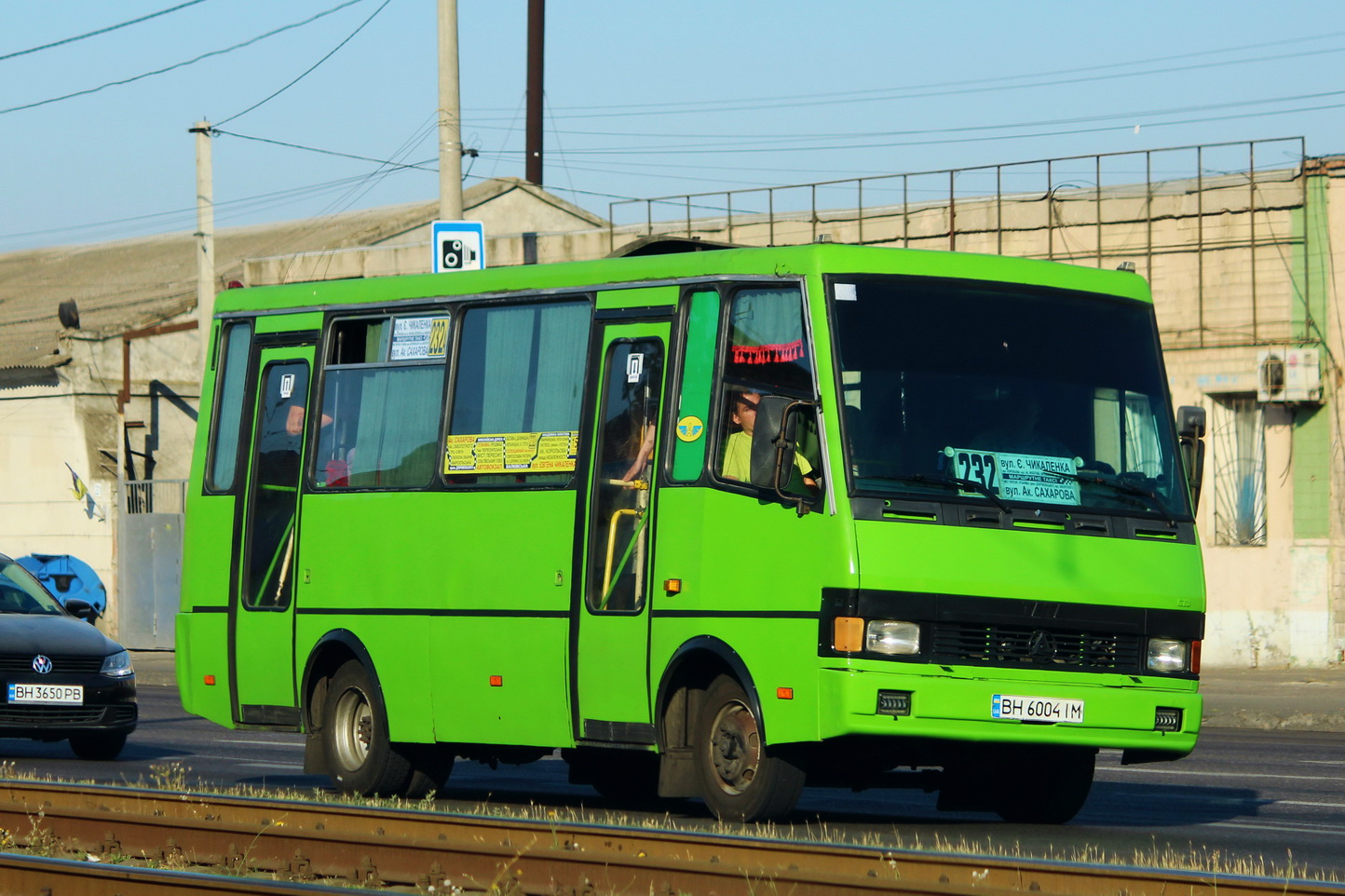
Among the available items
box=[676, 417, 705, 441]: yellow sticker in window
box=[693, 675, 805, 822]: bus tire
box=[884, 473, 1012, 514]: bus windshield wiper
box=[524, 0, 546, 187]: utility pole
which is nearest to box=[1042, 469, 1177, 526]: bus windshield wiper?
box=[884, 473, 1012, 514]: bus windshield wiper

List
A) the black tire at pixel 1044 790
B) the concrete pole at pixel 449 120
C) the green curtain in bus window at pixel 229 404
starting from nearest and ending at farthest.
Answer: the black tire at pixel 1044 790 → the green curtain in bus window at pixel 229 404 → the concrete pole at pixel 449 120

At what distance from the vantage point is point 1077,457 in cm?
1057

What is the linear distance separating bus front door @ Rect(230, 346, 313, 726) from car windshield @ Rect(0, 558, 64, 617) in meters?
4.52

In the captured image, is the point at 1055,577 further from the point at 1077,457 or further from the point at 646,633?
the point at 646,633

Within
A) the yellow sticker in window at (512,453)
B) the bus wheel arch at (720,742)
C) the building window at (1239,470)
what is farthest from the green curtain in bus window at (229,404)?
the building window at (1239,470)

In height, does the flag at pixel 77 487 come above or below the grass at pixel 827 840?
above

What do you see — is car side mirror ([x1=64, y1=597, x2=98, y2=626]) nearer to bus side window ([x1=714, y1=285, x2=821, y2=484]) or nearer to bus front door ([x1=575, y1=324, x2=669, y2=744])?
bus front door ([x1=575, y1=324, x2=669, y2=744])

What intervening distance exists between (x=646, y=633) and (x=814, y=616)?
1347 millimetres

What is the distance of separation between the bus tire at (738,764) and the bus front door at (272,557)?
370 centimetres

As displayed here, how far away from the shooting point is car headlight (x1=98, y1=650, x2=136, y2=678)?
16656 mm

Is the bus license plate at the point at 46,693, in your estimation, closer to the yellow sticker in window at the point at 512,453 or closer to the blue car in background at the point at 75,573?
the yellow sticker in window at the point at 512,453

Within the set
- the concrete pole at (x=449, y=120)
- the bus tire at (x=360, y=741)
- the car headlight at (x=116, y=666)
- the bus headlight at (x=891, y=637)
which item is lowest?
the bus tire at (x=360, y=741)

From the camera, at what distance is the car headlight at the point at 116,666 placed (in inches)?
656

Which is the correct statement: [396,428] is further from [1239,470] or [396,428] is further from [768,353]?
[1239,470]
